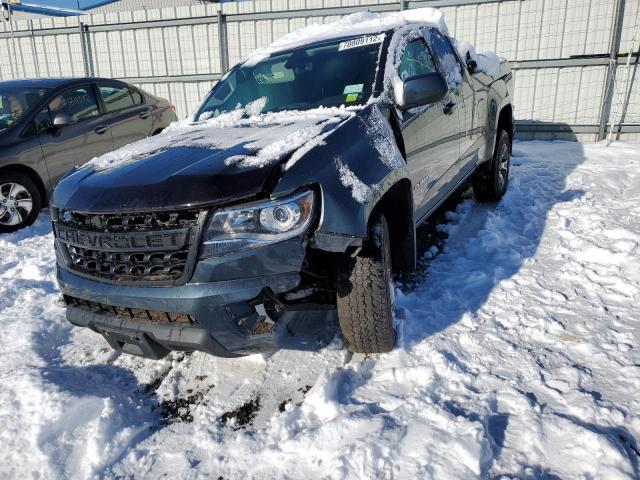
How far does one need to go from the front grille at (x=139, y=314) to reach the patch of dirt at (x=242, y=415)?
580 millimetres

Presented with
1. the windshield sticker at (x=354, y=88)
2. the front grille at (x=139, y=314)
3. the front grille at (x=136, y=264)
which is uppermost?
the windshield sticker at (x=354, y=88)

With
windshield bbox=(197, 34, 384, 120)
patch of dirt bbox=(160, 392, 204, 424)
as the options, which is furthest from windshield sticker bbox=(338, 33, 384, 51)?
patch of dirt bbox=(160, 392, 204, 424)

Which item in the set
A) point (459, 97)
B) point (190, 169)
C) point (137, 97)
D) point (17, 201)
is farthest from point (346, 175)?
point (137, 97)

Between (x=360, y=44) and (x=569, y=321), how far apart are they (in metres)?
2.18

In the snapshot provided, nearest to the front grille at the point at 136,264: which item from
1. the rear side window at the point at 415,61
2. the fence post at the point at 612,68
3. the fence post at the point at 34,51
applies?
the rear side window at the point at 415,61

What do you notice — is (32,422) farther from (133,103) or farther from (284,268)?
(133,103)

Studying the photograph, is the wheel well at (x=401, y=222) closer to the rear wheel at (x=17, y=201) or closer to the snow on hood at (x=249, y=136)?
the snow on hood at (x=249, y=136)

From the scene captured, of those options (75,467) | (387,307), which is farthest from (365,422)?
(75,467)

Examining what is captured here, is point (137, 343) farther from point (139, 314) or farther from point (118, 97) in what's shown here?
point (118, 97)

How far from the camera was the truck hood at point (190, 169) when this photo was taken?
1.99 meters

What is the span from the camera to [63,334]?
3.21m

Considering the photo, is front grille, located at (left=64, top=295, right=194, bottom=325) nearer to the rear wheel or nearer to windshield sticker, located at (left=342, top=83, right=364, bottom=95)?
windshield sticker, located at (left=342, top=83, right=364, bottom=95)

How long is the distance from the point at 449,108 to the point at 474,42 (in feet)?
19.9

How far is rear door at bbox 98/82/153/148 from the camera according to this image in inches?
249
